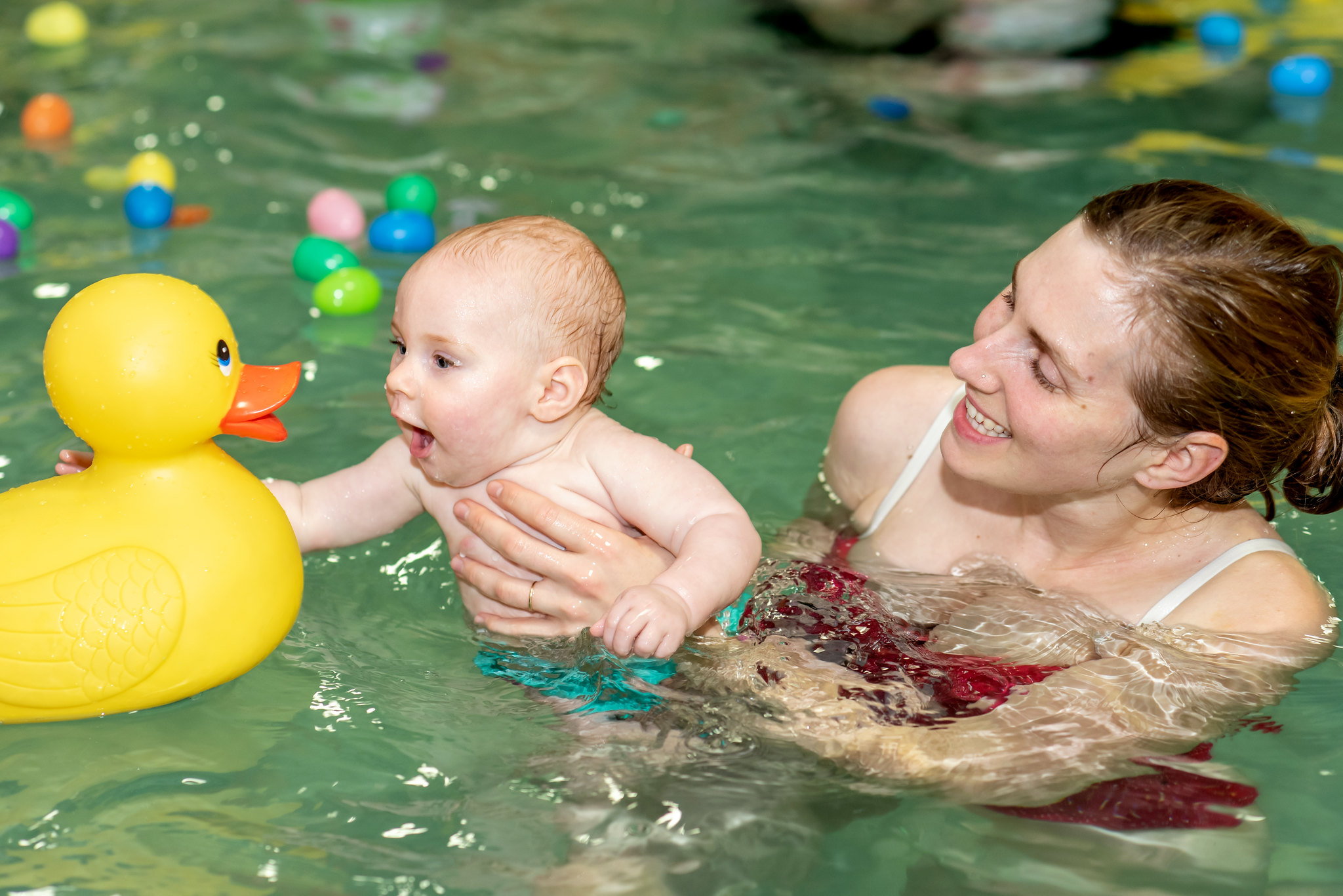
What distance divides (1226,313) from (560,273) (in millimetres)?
1250

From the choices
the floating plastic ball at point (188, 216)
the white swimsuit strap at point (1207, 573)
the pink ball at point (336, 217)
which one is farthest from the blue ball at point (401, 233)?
the white swimsuit strap at point (1207, 573)

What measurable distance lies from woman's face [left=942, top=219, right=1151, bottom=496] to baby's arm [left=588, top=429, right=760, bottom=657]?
486 millimetres

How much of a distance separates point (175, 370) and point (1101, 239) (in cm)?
169

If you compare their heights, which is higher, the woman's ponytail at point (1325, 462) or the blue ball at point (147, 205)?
the woman's ponytail at point (1325, 462)

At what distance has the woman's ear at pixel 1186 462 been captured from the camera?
2.34 m

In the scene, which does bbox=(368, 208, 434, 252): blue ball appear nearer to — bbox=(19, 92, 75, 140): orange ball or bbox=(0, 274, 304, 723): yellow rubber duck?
bbox=(19, 92, 75, 140): orange ball

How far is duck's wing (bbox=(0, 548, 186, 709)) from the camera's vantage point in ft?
7.03

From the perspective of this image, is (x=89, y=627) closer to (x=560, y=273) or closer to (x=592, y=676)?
(x=592, y=676)

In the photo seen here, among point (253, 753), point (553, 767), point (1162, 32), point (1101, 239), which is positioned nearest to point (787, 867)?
point (553, 767)

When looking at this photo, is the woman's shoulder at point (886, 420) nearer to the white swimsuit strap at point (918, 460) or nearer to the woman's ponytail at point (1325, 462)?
the white swimsuit strap at point (918, 460)

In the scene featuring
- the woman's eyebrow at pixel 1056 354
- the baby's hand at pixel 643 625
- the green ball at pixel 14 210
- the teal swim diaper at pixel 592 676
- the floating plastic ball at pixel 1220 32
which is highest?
the floating plastic ball at pixel 1220 32

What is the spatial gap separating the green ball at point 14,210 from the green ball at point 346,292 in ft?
4.04

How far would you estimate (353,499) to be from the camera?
9.04 ft

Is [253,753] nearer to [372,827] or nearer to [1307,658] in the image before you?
[372,827]
